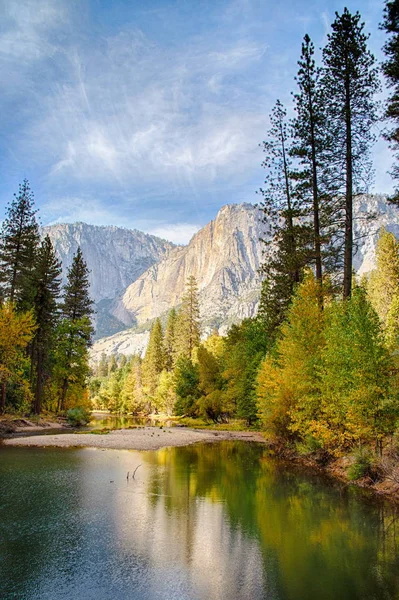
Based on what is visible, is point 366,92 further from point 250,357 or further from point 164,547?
point 250,357

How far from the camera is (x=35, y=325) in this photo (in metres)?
41.5

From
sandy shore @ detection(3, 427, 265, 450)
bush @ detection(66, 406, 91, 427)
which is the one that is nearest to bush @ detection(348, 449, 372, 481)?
sandy shore @ detection(3, 427, 265, 450)

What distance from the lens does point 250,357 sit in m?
45.9

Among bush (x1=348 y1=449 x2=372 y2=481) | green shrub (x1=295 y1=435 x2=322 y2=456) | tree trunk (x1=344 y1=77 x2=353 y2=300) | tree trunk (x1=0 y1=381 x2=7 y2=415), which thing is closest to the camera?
bush (x1=348 y1=449 x2=372 y2=481)

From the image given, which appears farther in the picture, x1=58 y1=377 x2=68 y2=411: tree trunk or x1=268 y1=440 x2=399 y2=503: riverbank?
x1=58 y1=377 x2=68 y2=411: tree trunk

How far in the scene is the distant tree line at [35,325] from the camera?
34925 millimetres

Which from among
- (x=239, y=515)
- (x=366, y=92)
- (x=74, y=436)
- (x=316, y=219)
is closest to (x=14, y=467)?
(x=239, y=515)

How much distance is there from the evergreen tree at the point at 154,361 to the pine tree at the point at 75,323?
120 ft

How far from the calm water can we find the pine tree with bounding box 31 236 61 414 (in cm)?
2508

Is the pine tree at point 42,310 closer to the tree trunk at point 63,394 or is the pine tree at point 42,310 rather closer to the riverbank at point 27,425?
the riverbank at point 27,425

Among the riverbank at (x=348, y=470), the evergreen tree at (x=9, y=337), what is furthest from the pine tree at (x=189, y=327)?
the riverbank at (x=348, y=470)

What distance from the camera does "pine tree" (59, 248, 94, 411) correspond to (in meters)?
51.4

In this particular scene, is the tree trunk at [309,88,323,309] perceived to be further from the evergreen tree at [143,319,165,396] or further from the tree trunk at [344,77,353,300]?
the evergreen tree at [143,319,165,396]

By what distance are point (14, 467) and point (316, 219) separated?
2038 centimetres
